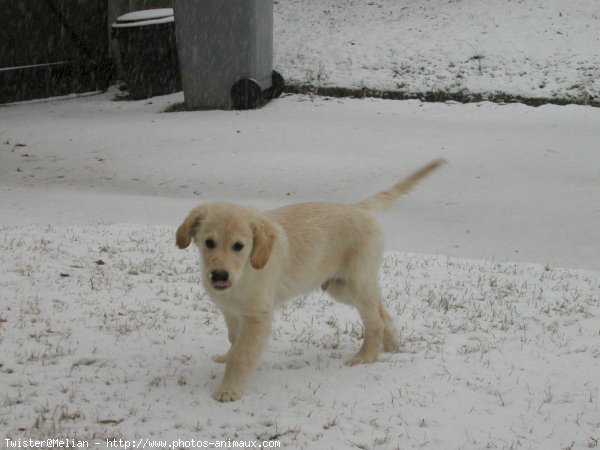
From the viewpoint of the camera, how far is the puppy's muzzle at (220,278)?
3676 millimetres

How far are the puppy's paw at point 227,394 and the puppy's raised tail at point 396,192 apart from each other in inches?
55.2

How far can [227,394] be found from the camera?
3895 millimetres

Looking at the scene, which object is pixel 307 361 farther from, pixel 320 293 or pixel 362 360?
pixel 320 293

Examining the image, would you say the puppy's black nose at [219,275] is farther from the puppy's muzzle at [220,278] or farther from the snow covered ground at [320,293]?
the snow covered ground at [320,293]

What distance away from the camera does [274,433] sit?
3.56 meters

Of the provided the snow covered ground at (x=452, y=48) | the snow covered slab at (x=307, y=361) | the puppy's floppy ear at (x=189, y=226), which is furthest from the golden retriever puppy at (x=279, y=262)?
the snow covered ground at (x=452, y=48)

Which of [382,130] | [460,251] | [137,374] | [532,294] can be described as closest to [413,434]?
[137,374]

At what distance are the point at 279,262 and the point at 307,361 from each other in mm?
722

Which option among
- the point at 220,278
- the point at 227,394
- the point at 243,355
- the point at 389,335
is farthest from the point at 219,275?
the point at 389,335

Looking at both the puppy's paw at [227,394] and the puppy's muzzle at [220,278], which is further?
the puppy's paw at [227,394]

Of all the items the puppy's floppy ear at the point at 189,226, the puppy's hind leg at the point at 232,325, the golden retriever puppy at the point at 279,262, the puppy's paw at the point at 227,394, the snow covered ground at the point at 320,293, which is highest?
the puppy's floppy ear at the point at 189,226

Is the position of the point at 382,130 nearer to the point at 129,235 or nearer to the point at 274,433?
the point at 129,235

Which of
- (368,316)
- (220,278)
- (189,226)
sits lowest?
(368,316)

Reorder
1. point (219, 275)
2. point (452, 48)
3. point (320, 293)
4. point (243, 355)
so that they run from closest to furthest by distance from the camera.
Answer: point (219, 275)
point (243, 355)
point (320, 293)
point (452, 48)
